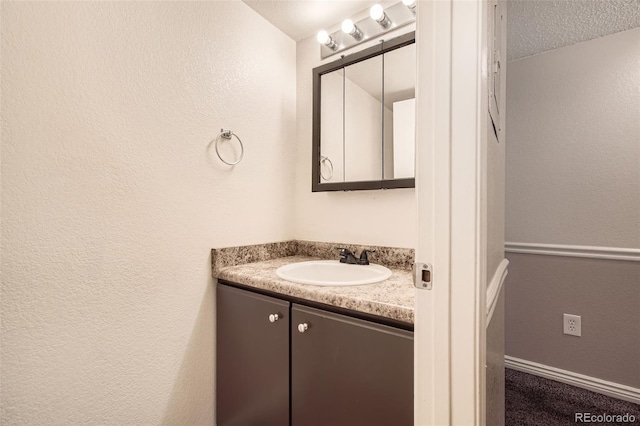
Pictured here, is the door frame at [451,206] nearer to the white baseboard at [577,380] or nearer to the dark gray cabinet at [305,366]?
the dark gray cabinet at [305,366]

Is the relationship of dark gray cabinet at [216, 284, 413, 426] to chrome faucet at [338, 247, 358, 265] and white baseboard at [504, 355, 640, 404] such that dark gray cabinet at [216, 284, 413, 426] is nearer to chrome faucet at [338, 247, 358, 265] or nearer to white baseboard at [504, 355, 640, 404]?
chrome faucet at [338, 247, 358, 265]

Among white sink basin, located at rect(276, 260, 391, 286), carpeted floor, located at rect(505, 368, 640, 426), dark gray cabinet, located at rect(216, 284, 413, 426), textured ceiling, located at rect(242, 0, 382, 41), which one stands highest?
textured ceiling, located at rect(242, 0, 382, 41)

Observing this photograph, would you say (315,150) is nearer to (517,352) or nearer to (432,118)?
(432,118)

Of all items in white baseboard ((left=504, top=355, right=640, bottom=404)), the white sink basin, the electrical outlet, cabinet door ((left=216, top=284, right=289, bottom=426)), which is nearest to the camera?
cabinet door ((left=216, top=284, right=289, bottom=426))

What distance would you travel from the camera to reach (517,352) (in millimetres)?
2039

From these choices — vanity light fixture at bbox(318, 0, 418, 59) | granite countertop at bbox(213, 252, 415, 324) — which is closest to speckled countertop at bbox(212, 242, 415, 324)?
granite countertop at bbox(213, 252, 415, 324)

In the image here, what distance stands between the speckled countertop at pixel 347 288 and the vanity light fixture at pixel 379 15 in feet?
3.55

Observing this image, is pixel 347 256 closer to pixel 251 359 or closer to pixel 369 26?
pixel 251 359

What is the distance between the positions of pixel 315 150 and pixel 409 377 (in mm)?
1185

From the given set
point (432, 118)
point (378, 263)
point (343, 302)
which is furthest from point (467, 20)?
point (378, 263)

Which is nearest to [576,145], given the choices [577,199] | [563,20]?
[577,199]

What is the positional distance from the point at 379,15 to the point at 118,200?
137cm

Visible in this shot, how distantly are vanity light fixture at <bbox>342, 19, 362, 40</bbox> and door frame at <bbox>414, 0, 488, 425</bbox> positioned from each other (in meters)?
1.01

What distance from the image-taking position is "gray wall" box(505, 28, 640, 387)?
1.71 meters
